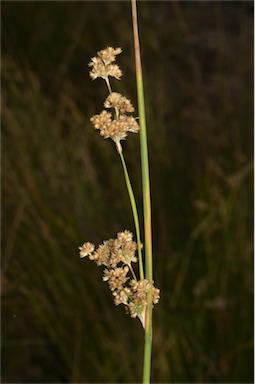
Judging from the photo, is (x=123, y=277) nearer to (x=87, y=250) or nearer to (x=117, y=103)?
(x=87, y=250)

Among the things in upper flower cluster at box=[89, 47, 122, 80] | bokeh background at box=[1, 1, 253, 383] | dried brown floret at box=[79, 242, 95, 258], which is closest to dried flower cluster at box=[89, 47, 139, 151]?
upper flower cluster at box=[89, 47, 122, 80]

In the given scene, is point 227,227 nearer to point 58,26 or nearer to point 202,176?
point 202,176

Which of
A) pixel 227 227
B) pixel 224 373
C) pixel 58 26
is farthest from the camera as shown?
pixel 58 26

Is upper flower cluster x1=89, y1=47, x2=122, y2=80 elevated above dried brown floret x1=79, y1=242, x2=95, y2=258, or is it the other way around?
upper flower cluster x1=89, y1=47, x2=122, y2=80

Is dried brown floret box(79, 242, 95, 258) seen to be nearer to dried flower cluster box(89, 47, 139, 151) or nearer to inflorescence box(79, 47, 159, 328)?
inflorescence box(79, 47, 159, 328)

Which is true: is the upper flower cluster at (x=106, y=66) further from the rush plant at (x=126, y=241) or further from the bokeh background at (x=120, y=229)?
the bokeh background at (x=120, y=229)

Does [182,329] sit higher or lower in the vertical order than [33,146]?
lower

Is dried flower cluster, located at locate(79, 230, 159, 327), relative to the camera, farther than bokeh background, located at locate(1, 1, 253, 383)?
No

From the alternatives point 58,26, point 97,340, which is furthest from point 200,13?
point 97,340

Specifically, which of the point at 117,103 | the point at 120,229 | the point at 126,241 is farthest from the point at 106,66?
the point at 120,229
